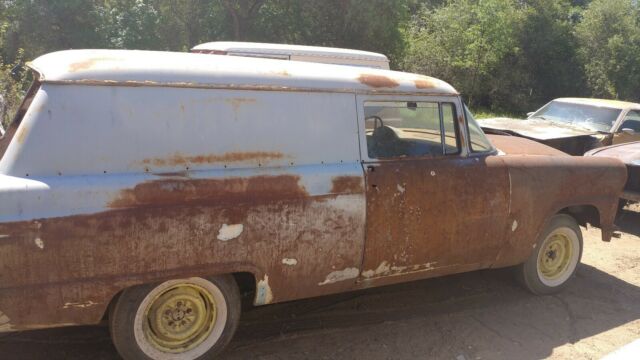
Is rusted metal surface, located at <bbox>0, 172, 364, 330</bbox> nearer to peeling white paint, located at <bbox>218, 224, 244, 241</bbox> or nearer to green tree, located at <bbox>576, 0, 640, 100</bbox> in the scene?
peeling white paint, located at <bbox>218, 224, 244, 241</bbox>

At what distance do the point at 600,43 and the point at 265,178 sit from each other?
27.0 metres

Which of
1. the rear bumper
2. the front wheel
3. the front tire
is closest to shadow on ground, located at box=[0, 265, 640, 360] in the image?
the front wheel

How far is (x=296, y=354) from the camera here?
3707 mm

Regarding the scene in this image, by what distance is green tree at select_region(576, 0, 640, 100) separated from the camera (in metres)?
24.5

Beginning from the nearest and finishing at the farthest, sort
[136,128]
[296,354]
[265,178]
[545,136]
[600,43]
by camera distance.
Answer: [136,128] → [265,178] → [296,354] → [545,136] → [600,43]

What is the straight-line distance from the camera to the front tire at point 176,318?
313 cm

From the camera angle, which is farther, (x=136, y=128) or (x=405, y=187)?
(x=405, y=187)

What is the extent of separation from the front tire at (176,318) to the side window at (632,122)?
28.6ft

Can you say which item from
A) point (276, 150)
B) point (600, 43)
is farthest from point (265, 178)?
point (600, 43)

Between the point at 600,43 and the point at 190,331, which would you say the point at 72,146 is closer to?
the point at 190,331

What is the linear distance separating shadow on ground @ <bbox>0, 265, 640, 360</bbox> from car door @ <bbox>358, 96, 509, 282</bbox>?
453 millimetres

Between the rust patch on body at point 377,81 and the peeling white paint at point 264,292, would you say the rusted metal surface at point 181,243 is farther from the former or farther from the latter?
the rust patch on body at point 377,81

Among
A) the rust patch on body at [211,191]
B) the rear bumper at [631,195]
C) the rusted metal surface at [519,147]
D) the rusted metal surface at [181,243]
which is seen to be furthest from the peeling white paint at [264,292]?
the rear bumper at [631,195]

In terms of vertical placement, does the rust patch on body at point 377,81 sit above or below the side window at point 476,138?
above
